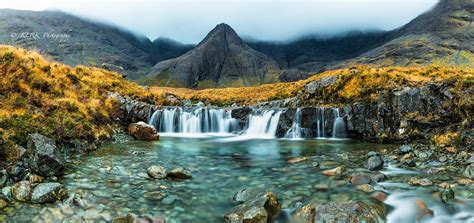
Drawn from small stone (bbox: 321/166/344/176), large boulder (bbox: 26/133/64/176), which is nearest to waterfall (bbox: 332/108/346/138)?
small stone (bbox: 321/166/344/176)

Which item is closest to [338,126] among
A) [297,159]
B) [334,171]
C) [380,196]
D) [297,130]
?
[297,130]

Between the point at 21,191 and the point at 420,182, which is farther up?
the point at 21,191

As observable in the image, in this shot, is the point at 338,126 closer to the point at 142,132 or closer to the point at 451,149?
the point at 451,149

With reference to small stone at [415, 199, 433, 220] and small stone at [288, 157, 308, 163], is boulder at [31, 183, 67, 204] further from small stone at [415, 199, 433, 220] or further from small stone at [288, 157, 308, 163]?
small stone at [288, 157, 308, 163]

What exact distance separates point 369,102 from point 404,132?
413 cm

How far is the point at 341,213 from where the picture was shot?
7.61 metres

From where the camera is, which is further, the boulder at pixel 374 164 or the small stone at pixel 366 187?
the boulder at pixel 374 164

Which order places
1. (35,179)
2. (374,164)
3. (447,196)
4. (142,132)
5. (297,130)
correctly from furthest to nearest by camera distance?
(297,130), (142,132), (374,164), (35,179), (447,196)

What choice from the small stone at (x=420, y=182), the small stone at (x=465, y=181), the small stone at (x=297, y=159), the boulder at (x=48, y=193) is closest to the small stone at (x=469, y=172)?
the small stone at (x=465, y=181)

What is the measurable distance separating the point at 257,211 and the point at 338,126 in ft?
62.2

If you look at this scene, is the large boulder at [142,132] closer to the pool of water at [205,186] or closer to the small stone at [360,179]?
the pool of water at [205,186]

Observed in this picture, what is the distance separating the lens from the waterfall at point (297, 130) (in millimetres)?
26703

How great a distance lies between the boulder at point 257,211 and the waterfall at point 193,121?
22.9 m

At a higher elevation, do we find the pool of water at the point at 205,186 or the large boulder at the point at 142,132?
the large boulder at the point at 142,132
